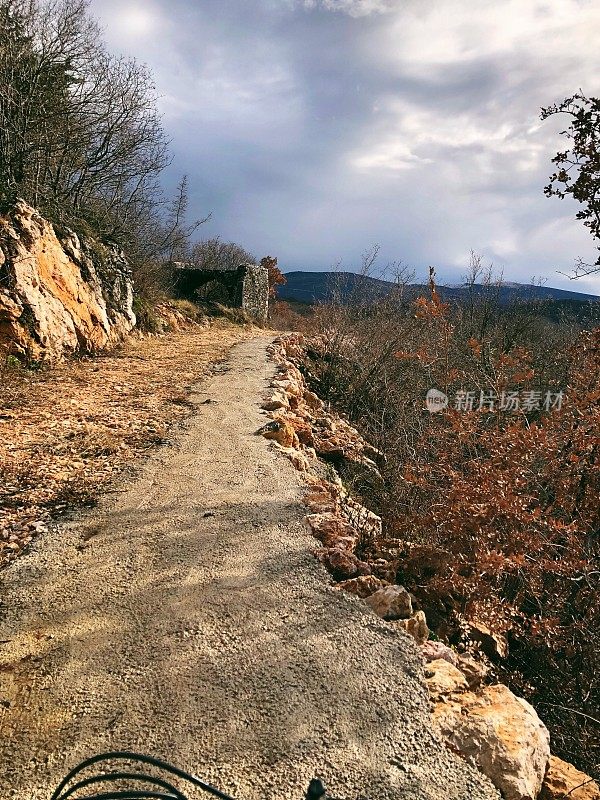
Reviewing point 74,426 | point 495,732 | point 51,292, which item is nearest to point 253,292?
point 51,292

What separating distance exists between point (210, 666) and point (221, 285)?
21.5 meters

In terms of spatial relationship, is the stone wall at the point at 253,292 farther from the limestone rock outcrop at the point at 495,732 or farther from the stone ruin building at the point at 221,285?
the limestone rock outcrop at the point at 495,732

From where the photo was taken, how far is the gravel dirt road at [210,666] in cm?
199

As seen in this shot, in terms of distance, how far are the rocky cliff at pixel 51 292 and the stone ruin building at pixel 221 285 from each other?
10.9m

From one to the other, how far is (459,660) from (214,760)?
1.45 metres

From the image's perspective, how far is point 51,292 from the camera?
8.43 meters

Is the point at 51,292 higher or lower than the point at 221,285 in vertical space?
lower

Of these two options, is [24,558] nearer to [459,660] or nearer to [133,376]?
[459,660]

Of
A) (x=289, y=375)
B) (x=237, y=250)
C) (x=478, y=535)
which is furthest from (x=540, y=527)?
(x=237, y=250)

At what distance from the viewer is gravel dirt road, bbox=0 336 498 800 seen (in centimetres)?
199

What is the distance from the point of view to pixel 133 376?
8.23 m

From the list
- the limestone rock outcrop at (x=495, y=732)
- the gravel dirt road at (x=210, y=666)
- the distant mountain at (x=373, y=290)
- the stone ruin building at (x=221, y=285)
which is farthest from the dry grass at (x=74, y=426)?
the stone ruin building at (x=221, y=285)

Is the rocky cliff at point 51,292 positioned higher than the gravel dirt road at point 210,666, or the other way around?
the rocky cliff at point 51,292

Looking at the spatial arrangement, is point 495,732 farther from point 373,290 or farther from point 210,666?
point 373,290
